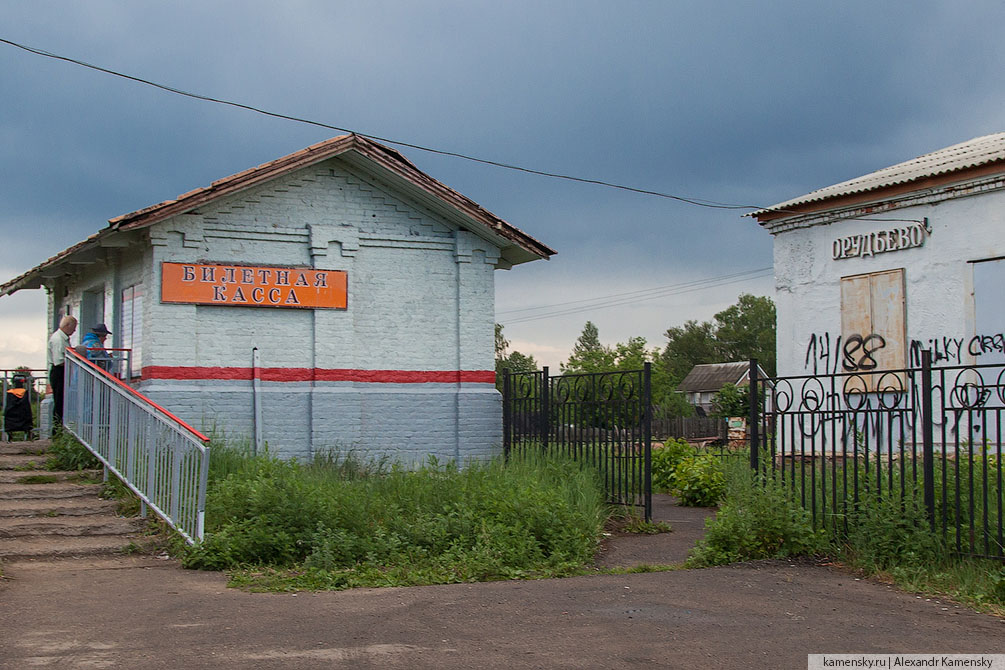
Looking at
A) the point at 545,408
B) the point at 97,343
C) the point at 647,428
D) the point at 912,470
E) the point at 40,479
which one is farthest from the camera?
the point at 97,343

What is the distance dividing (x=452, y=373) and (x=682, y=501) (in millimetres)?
4218

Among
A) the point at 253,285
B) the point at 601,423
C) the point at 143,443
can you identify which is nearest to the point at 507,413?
the point at 601,423

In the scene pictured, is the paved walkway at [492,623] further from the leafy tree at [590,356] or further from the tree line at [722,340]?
the tree line at [722,340]

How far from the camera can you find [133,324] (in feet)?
49.2

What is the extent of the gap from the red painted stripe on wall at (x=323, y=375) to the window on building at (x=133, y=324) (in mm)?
729

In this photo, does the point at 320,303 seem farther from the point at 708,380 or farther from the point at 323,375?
the point at 708,380

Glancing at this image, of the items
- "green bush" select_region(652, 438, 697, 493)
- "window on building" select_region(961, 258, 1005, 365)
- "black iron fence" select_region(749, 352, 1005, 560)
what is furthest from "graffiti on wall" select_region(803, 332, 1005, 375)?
"black iron fence" select_region(749, 352, 1005, 560)

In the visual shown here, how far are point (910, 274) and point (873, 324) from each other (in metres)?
0.95

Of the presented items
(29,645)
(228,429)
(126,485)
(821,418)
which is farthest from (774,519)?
(228,429)

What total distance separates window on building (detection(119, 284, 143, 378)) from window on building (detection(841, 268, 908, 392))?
35.1 feet

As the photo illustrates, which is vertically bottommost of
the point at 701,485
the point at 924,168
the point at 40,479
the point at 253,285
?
the point at 701,485

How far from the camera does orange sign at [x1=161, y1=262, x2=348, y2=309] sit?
14102 millimetres

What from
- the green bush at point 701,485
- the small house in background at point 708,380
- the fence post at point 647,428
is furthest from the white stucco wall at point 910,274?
the small house in background at point 708,380

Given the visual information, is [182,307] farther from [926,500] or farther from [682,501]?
[926,500]
